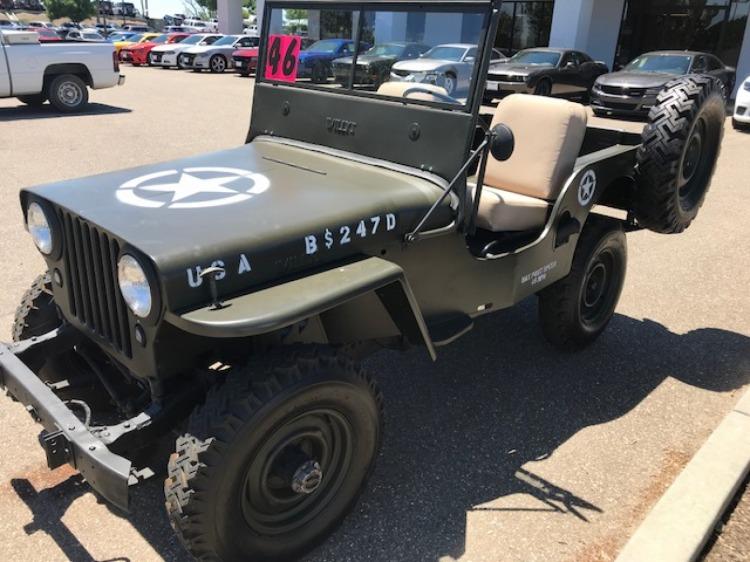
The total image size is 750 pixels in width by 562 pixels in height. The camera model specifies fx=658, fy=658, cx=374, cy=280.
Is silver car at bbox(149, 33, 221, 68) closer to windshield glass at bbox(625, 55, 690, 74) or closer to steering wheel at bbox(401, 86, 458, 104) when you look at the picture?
windshield glass at bbox(625, 55, 690, 74)

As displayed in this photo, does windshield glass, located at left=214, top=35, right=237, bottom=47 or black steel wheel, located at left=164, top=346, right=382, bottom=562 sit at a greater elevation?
A: windshield glass, located at left=214, top=35, right=237, bottom=47

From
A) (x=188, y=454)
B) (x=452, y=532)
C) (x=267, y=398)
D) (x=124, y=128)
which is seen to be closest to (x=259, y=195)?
(x=267, y=398)

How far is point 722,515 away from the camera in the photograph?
9.00 feet

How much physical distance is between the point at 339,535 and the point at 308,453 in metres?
0.41

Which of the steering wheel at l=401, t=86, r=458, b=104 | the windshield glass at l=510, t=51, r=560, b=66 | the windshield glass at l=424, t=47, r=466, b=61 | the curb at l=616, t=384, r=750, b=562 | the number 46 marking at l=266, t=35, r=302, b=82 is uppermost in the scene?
the windshield glass at l=424, t=47, r=466, b=61

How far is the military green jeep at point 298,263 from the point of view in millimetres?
2090

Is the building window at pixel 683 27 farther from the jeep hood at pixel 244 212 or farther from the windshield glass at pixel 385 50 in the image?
the jeep hood at pixel 244 212

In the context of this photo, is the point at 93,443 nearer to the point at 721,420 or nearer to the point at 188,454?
the point at 188,454

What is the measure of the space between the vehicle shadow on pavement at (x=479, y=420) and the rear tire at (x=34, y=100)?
11696 millimetres

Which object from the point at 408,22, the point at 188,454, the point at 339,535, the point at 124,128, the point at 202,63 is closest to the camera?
the point at 188,454

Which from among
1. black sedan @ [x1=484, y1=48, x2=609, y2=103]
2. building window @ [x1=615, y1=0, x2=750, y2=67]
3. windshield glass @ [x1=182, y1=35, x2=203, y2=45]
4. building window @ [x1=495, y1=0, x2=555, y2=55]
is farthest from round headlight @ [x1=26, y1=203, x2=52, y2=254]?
windshield glass @ [x1=182, y1=35, x2=203, y2=45]

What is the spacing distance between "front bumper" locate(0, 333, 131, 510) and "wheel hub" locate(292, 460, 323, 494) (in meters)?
0.54

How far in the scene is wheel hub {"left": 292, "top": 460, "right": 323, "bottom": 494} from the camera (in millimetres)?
2246

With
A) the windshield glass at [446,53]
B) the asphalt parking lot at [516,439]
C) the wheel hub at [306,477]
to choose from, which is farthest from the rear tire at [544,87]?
the wheel hub at [306,477]
